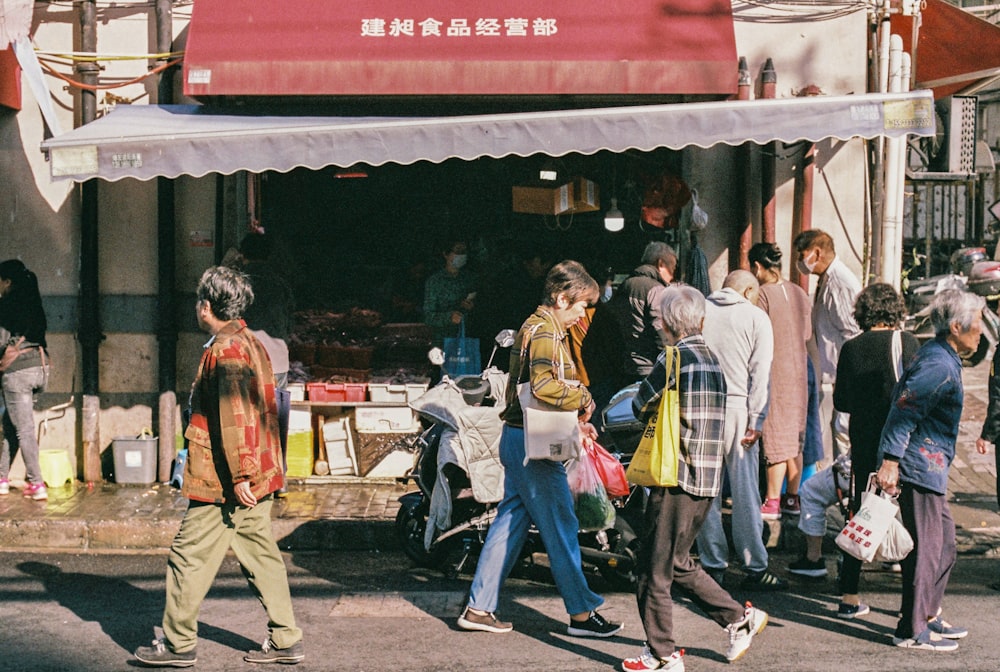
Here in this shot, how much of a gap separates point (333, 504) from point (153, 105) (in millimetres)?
3572

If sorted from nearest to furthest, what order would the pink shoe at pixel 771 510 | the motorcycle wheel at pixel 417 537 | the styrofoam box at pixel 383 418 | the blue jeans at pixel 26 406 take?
the motorcycle wheel at pixel 417 537 → the pink shoe at pixel 771 510 → the blue jeans at pixel 26 406 → the styrofoam box at pixel 383 418

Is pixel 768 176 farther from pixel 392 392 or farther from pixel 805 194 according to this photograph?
pixel 392 392

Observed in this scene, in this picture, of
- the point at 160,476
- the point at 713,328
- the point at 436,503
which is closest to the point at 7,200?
the point at 160,476

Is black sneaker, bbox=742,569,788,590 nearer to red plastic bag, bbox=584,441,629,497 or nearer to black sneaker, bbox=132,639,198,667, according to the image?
red plastic bag, bbox=584,441,629,497

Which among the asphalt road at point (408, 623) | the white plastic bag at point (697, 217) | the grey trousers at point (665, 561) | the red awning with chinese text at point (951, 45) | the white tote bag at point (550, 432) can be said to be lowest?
the asphalt road at point (408, 623)

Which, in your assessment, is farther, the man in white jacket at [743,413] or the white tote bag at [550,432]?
the man in white jacket at [743,413]

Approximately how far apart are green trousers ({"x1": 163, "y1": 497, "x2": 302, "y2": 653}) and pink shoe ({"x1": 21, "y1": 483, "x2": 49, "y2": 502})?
3.70 m

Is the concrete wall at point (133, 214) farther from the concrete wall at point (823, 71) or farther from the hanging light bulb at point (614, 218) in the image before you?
the hanging light bulb at point (614, 218)

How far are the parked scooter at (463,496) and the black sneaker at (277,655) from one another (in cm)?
152

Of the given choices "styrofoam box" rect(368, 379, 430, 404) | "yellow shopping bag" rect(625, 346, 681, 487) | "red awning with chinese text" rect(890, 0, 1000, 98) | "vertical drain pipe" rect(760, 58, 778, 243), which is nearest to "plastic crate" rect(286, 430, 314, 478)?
"styrofoam box" rect(368, 379, 430, 404)

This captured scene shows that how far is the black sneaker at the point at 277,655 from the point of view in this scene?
558 centimetres

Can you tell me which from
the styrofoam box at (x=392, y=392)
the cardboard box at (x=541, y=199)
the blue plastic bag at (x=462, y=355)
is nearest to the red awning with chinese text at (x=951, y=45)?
the cardboard box at (x=541, y=199)

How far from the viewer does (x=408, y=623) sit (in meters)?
6.25

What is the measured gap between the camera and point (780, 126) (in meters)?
7.70
